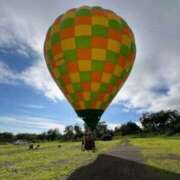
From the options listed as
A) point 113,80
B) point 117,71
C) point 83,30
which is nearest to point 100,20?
point 83,30

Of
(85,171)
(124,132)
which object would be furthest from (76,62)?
(124,132)

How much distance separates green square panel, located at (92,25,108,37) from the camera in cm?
1608

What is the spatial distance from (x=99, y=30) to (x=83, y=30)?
825 mm

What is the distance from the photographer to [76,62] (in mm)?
15812

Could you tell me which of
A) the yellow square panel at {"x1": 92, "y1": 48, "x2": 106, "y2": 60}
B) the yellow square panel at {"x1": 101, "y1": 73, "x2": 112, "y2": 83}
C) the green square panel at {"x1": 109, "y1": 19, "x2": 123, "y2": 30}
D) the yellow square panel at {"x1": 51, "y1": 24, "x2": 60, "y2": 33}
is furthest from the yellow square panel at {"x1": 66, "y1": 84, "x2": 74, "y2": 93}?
the green square panel at {"x1": 109, "y1": 19, "x2": 123, "y2": 30}

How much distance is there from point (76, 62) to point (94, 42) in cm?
137

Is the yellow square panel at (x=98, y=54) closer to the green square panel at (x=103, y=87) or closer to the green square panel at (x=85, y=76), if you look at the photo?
the green square panel at (x=85, y=76)

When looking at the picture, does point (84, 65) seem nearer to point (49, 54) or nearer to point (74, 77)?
point (74, 77)

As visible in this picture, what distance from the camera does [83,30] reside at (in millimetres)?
16172

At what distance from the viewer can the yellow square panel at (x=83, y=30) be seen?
1606 cm

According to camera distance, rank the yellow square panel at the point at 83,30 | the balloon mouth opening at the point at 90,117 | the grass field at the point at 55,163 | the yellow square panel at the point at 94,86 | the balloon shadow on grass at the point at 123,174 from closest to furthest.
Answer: the balloon shadow on grass at the point at 123,174
the balloon mouth opening at the point at 90,117
the grass field at the point at 55,163
the yellow square panel at the point at 94,86
the yellow square panel at the point at 83,30

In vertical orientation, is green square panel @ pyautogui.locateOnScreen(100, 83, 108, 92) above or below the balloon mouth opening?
above

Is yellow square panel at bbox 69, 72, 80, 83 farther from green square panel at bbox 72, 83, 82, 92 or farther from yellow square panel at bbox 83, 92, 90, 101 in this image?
yellow square panel at bbox 83, 92, 90, 101

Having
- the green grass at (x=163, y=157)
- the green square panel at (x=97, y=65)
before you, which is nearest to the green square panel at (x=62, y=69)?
the green square panel at (x=97, y=65)
